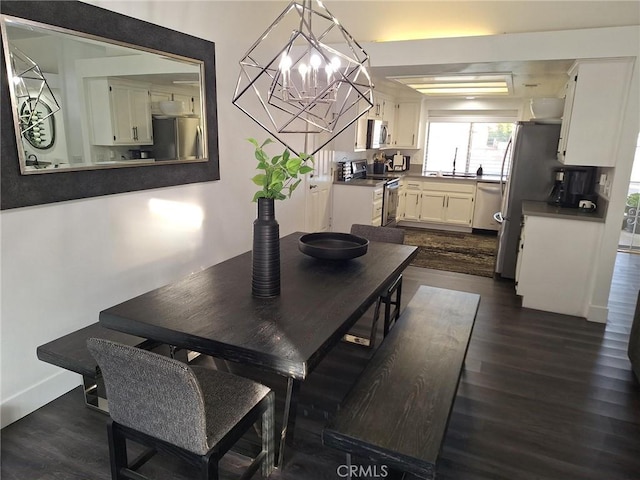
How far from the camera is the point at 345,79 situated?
1.64m

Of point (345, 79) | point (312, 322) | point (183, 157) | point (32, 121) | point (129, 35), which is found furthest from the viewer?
point (183, 157)

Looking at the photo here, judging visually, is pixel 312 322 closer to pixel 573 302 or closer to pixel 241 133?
pixel 241 133

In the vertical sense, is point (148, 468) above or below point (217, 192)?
below

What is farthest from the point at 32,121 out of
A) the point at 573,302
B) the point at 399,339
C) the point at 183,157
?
the point at 573,302

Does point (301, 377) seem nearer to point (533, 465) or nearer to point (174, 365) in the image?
point (174, 365)

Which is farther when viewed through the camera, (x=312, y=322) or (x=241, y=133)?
(x=241, y=133)

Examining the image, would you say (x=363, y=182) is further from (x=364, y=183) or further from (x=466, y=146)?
(x=466, y=146)

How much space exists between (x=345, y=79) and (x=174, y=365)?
119 centimetres

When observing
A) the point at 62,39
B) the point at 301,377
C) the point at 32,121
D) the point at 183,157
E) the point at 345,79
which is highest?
the point at 62,39

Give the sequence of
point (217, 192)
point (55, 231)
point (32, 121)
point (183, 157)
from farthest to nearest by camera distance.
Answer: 1. point (217, 192)
2. point (183, 157)
3. point (55, 231)
4. point (32, 121)

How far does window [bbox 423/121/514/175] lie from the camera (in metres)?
7.20

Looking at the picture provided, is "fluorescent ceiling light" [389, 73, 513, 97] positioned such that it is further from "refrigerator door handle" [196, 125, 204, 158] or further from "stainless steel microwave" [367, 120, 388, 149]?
"refrigerator door handle" [196, 125, 204, 158]

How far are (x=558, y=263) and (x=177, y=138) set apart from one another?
3.33 m

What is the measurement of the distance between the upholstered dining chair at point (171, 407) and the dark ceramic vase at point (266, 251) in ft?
1.40
